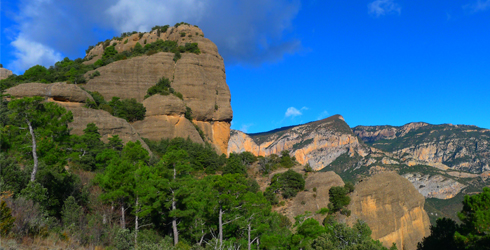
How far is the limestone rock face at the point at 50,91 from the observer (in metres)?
35.2

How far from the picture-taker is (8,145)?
896 inches

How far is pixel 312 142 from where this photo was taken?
13962 cm

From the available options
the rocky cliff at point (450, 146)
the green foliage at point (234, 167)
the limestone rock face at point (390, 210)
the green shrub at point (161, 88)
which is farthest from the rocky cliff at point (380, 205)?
the rocky cliff at point (450, 146)

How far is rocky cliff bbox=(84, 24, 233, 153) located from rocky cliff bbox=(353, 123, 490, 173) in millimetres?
98361

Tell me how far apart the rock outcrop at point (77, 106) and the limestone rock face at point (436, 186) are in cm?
8998

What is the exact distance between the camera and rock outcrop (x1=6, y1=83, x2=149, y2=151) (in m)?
35.1

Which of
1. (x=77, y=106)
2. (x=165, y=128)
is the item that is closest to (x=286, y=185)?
(x=165, y=128)

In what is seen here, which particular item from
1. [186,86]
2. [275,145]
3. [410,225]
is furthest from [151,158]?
[275,145]

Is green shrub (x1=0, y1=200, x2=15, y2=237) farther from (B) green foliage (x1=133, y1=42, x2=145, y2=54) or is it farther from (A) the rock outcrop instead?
(B) green foliage (x1=133, y1=42, x2=145, y2=54)

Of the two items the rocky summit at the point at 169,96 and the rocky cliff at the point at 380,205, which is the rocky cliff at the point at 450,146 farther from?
the rocky summit at the point at 169,96

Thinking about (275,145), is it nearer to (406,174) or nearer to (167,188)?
(406,174)

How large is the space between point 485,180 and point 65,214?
115 m

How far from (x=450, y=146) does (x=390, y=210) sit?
434 ft

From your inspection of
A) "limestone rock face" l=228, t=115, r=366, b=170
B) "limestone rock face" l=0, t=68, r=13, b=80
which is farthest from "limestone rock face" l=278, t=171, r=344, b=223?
"limestone rock face" l=228, t=115, r=366, b=170
